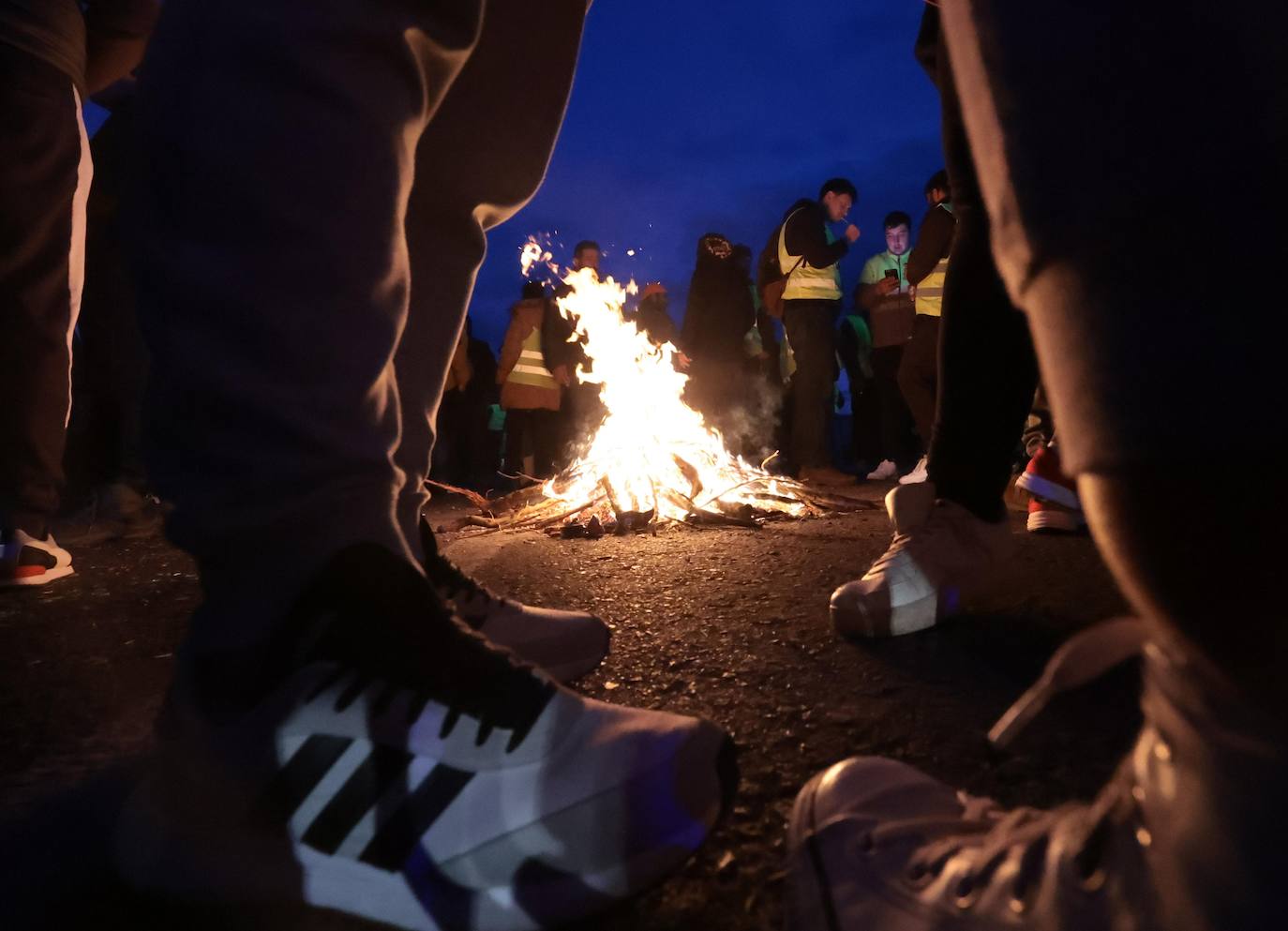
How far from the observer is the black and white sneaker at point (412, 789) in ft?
2.06

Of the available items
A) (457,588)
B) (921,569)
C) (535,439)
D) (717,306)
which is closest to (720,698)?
(457,588)

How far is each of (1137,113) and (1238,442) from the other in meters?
0.19

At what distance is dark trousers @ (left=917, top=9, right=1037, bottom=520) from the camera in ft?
5.47

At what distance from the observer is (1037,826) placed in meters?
0.53

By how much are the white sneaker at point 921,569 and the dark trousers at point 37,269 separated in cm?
268

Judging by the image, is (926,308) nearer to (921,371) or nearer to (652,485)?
(921,371)

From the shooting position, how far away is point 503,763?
0.66 m

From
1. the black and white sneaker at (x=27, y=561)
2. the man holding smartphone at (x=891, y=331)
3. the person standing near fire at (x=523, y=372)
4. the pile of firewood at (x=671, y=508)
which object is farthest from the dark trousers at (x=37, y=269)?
the man holding smartphone at (x=891, y=331)

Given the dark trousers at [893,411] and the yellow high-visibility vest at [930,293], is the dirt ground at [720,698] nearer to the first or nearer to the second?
the yellow high-visibility vest at [930,293]

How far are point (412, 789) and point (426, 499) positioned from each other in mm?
739

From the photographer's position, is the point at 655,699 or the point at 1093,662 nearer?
the point at 1093,662

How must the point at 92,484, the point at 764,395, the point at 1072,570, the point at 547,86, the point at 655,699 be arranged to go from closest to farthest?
1. the point at 655,699
2. the point at 547,86
3. the point at 1072,570
4. the point at 92,484
5. the point at 764,395

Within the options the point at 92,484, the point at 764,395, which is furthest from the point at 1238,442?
the point at 764,395

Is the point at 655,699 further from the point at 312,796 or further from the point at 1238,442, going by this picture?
the point at 1238,442
